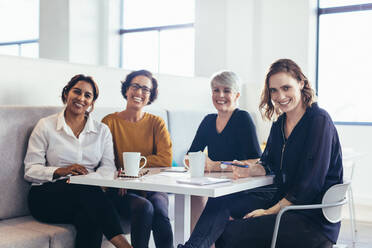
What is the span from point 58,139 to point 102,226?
21.2 inches

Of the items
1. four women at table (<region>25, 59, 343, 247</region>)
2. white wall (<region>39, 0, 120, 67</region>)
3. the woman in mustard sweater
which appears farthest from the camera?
white wall (<region>39, 0, 120, 67</region>)

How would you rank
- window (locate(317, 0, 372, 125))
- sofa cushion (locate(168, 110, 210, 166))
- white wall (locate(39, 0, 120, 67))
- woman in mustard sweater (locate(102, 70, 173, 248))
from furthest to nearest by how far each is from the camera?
white wall (locate(39, 0, 120, 67)) → window (locate(317, 0, 372, 125)) → sofa cushion (locate(168, 110, 210, 166)) → woman in mustard sweater (locate(102, 70, 173, 248))

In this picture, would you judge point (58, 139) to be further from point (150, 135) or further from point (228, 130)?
point (228, 130)

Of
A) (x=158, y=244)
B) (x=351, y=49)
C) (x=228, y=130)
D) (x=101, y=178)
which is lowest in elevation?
(x=158, y=244)

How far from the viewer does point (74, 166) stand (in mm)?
2408

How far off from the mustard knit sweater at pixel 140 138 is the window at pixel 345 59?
2.92 metres

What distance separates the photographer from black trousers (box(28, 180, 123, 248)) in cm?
226

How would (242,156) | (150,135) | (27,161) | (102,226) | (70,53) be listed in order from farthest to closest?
(70,53) < (150,135) < (242,156) < (27,161) < (102,226)

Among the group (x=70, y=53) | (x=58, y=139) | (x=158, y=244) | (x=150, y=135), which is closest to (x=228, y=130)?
(x=150, y=135)

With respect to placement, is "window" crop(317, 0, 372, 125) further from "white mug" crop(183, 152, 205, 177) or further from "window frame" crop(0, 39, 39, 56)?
"window frame" crop(0, 39, 39, 56)

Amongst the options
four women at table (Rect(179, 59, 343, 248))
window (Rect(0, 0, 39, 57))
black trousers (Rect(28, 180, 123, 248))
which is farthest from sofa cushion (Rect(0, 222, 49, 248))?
window (Rect(0, 0, 39, 57))

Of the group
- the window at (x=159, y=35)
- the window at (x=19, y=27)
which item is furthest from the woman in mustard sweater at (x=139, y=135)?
the window at (x=19, y=27)

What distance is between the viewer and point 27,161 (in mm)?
2482

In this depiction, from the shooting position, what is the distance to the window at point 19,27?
7.50m
